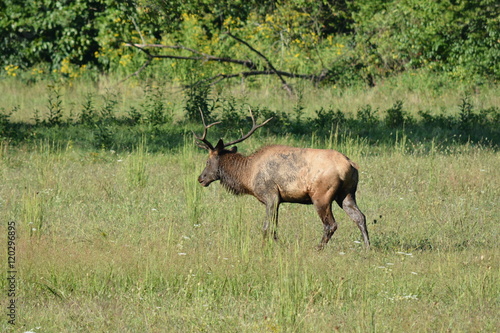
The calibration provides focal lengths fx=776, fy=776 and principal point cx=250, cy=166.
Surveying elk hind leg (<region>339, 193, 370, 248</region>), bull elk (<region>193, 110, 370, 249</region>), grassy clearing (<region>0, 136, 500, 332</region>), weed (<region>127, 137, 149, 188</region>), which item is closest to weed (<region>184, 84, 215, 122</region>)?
grassy clearing (<region>0, 136, 500, 332</region>)

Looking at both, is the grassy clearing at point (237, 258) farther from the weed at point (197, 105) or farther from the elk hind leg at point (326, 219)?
the weed at point (197, 105)

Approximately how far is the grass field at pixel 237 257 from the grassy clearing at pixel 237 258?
0.02 m

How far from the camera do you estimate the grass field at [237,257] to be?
591cm

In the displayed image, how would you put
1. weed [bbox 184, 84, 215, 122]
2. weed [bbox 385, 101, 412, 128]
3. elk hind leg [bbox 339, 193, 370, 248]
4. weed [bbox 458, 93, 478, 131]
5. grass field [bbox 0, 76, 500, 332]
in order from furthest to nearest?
weed [bbox 385, 101, 412, 128] → weed [bbox 184, 84, 215, 122] → weed [bbox 458, 93, 478, 131] → elk hind leg [bbox 339, 193, 370, 248] → grass field [bbox 0, 76, 500, 332]

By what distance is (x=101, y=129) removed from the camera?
13.8 meters

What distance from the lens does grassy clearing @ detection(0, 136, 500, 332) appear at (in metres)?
5.91

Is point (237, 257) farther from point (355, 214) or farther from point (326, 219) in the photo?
point (355, 214)

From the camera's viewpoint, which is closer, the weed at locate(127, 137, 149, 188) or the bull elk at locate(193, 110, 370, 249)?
the bull elk at locate(193, 110, 370, 249)

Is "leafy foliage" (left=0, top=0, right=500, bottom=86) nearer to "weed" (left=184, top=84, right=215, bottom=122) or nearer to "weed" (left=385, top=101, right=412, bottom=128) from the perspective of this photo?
"weed" (left=184, top=84, right=215, bottom=122)

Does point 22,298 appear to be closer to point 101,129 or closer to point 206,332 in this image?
point 206,332

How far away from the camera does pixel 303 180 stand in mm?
7969

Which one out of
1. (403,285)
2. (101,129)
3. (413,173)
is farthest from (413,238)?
(101,129)

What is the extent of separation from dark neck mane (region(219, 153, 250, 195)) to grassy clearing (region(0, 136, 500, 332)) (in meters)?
0.26

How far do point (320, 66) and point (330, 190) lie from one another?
44.9ft
